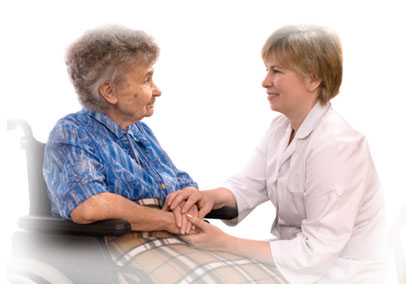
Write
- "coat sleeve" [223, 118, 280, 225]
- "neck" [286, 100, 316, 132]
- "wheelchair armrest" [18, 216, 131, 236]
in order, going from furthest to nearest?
"coat sleeve" [223, 118, 280, 225], "neck" [286, 100, 316, 132], "wheelchair armrest" [18, 216, 131, 236]

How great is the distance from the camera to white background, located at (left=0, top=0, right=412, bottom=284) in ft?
4.12

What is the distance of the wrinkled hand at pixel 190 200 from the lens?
1340 mm

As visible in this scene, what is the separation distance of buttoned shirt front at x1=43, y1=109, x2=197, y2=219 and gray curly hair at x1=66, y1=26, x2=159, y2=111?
0.24ft

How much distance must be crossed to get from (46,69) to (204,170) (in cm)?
37

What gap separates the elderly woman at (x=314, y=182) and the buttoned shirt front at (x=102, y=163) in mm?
62

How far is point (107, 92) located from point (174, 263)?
0.35 m

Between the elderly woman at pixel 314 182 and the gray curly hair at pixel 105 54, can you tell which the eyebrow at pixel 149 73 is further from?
the elderly woman at pixel 314 182

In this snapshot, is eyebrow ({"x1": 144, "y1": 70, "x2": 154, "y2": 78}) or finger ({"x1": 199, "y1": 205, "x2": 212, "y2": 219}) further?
finger ({"x1": 199, "y1": 205, "x2": 212, "y2": 219})

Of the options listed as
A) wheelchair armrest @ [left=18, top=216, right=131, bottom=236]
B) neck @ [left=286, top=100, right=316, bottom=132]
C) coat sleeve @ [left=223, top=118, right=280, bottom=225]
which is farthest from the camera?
coat sleeve @ [left=223, top=118, right=280, bottom=225]

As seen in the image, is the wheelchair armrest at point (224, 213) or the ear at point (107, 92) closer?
the ear at point (107, 92)

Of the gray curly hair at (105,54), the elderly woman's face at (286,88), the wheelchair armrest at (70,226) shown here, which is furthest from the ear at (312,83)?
the wheelchair armrest at (70,226)

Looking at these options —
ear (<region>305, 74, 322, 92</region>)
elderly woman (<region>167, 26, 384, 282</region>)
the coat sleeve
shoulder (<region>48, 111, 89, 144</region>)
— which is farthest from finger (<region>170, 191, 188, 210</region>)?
ear (<region>305, 74, 322, 92</region>)

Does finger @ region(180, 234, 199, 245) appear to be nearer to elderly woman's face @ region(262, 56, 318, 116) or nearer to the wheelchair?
the wheelchair

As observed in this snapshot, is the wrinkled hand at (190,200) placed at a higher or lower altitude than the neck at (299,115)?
lower
